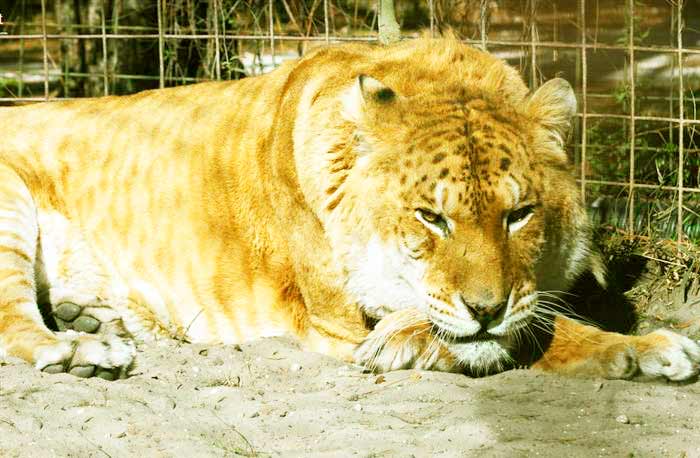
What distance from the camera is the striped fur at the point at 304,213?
384 cm

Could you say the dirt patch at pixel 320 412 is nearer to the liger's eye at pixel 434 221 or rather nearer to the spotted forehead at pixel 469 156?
the liger's eye at pixel 434 221

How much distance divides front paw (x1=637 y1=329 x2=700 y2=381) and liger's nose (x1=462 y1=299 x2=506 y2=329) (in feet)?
1.88

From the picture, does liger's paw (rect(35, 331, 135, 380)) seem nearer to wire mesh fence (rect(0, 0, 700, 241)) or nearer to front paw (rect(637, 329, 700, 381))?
front paw (rect(637, 329, 700, 381))

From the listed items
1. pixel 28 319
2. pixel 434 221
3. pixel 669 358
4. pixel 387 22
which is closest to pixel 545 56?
pixel 387 22

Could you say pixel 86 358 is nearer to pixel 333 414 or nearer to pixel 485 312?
pixel 333 414

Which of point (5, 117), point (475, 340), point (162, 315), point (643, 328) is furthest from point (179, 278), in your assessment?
point (643, 328)

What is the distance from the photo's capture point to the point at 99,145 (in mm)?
5184

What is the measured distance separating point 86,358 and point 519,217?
5.71 ft

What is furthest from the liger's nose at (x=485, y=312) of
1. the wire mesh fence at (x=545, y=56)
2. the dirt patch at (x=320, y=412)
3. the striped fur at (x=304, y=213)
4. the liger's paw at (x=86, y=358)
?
the wire mesh fence at (x=545, y=56)

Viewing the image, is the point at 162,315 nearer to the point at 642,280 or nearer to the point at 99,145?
the point at 99,145

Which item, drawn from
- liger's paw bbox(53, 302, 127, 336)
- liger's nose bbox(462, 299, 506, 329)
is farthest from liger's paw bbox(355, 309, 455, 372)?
liger's paw bbox(53, 302, 127, 336)

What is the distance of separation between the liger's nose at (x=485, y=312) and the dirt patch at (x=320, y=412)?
0.87 ft

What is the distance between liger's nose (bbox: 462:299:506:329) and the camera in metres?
3.62

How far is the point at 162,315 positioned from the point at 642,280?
2.32 metres
